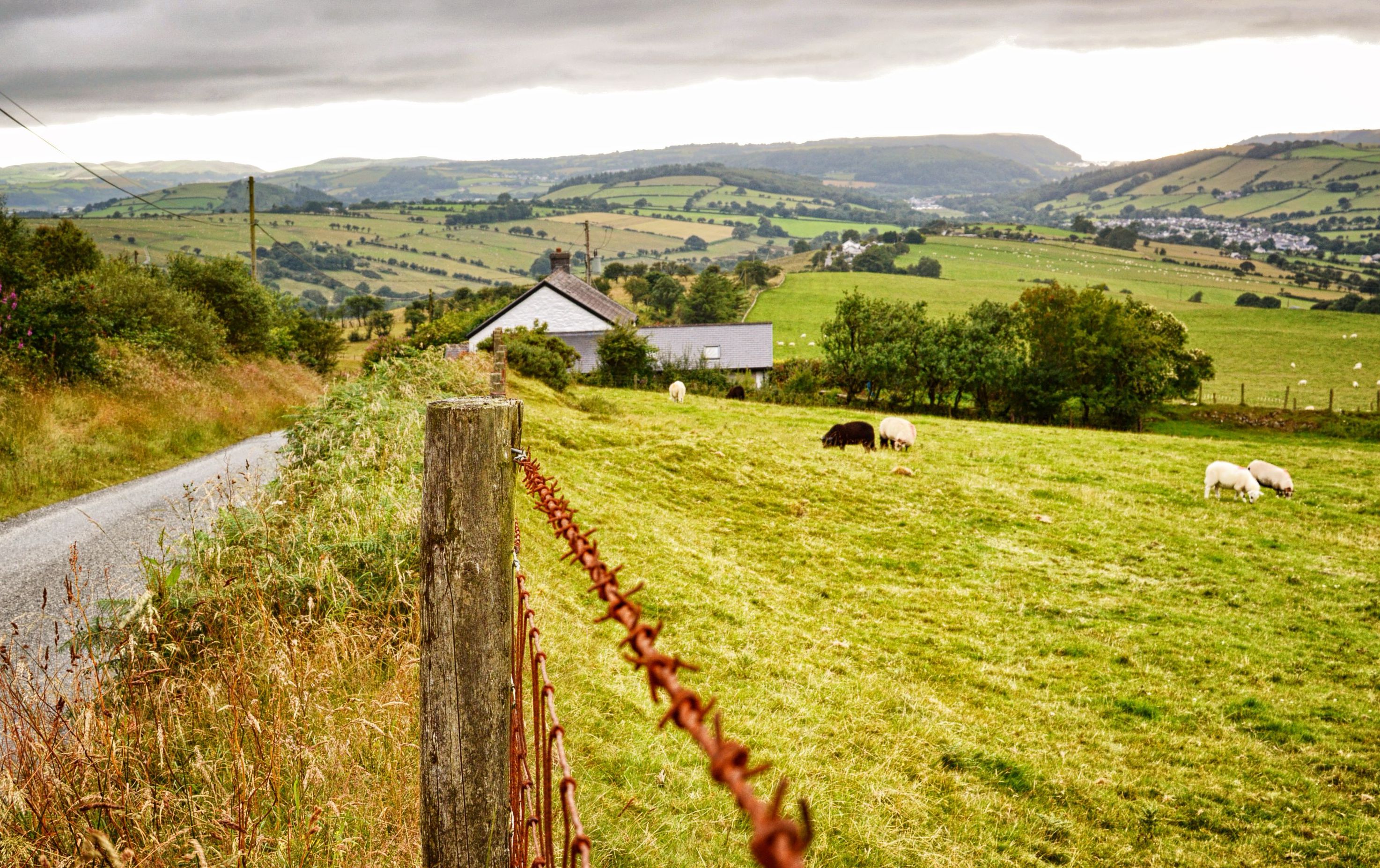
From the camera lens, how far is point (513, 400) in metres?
2.96

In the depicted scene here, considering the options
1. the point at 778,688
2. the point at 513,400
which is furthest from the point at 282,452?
the point at 513,400

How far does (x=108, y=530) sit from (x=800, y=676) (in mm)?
9337

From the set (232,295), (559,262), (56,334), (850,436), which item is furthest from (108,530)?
(559,262)

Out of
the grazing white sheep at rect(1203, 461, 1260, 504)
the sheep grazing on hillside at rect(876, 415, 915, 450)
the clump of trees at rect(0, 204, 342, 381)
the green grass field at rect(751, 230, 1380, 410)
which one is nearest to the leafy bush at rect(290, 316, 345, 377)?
the clump of trees at rect(0, 204, 342, 381)

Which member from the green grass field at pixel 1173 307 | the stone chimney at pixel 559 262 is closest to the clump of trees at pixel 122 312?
the stone chimney at pixel 559 262

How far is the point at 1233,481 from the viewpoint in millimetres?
18500

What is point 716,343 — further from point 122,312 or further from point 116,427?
point 116,427

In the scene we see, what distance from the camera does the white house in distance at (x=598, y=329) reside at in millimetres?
49500

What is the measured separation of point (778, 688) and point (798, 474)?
405 inches

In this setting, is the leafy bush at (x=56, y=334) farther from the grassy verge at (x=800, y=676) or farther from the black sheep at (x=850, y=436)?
the black sheep at (x=850, y=436)

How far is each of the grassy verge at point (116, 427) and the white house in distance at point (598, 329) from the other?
2548cm

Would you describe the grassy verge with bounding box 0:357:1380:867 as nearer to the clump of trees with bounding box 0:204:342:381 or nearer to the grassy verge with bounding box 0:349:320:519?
the grassy verge with bounding box 0:349:320:519

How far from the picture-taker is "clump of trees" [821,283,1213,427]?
1746 inches

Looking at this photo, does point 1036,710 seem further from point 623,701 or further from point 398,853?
point 398,853
